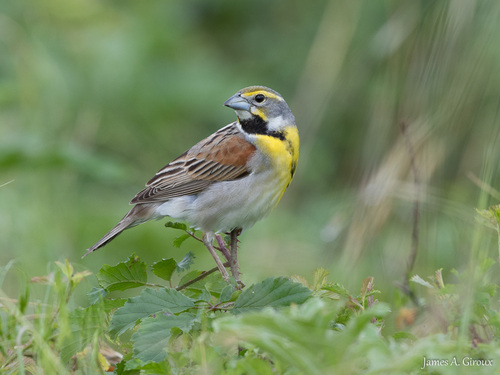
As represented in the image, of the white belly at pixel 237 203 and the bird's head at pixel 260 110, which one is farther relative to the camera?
the bird's head at pixel 260 110

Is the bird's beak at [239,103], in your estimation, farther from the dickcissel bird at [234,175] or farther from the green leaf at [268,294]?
the green leaf at [268,294]

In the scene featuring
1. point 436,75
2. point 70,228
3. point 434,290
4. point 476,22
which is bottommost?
point 70,228

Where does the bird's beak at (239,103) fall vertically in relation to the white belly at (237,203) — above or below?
above

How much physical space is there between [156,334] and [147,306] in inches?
4.4

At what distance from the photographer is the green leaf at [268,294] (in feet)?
7.33

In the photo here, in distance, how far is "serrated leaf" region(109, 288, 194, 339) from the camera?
2.26 m

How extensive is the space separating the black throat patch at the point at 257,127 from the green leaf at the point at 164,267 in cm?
171

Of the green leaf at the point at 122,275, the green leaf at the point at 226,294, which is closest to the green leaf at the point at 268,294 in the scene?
the green leaf at the point at 226,294

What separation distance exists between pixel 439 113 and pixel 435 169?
44cm

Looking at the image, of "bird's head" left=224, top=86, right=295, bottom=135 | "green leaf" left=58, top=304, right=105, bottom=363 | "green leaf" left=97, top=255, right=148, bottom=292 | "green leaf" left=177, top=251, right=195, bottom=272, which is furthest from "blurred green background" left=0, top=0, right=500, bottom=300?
"green leaf" left=58, top=304, right=105, bottom=363

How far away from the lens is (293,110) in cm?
565

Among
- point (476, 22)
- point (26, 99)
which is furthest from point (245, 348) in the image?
point (26, 99)

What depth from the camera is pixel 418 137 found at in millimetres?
3443

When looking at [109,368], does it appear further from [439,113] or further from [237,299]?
[439,113]
